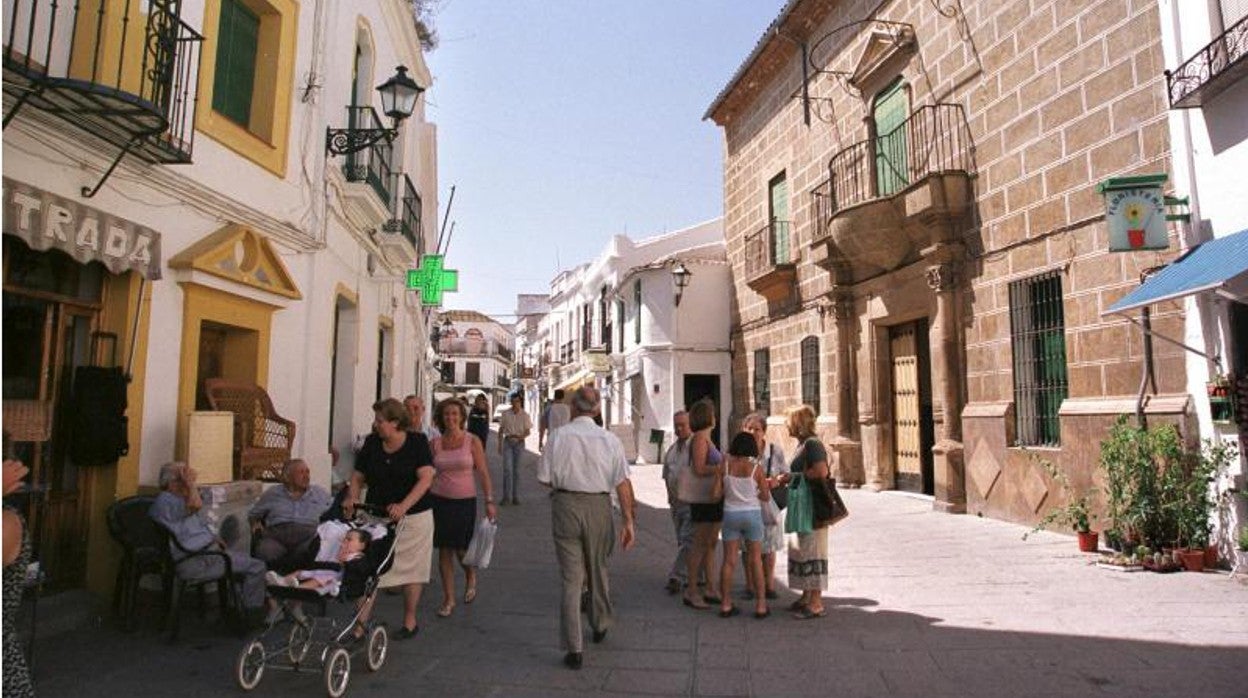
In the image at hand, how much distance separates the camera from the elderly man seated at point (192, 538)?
5020 millimetres

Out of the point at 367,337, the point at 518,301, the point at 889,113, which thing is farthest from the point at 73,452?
the point at 518,301

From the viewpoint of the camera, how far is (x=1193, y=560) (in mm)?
6289

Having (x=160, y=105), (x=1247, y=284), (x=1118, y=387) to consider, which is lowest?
(x=1118, y=387)

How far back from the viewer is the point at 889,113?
11.8 metres

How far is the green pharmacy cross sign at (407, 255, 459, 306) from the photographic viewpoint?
1319 centimetres

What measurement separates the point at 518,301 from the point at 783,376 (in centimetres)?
4622

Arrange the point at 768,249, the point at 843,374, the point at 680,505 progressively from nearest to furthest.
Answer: the point at 680,505, the point at 843,374, the point at 768,249

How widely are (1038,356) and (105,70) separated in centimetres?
881

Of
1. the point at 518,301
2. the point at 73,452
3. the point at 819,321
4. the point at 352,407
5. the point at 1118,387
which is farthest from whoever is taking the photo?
the point at 518,301

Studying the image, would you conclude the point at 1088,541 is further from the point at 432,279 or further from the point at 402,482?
the point at 432,279

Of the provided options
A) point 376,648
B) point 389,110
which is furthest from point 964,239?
point 376,648

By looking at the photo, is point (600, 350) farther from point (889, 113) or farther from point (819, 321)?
point (889, 113)

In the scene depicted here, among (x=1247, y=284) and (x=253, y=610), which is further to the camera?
(x=1247, y=284)

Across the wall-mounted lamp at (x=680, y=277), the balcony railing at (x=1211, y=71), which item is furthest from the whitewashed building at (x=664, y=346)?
the balcony railing at (x=1211, y=71)
